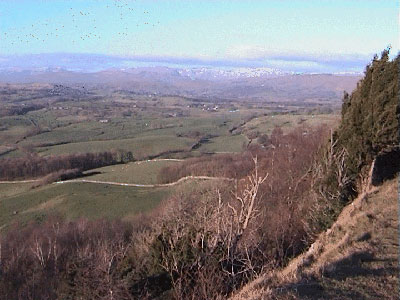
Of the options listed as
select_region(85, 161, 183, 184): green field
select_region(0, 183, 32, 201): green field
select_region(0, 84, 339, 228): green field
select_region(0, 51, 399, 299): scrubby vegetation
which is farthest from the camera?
select_region(85, 161, 183, 184): green field

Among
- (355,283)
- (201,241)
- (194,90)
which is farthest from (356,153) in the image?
(194,90)

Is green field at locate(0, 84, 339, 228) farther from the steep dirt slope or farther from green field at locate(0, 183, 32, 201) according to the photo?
the steep dirt slope

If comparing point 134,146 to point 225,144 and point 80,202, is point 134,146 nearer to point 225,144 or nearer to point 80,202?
point 225,144

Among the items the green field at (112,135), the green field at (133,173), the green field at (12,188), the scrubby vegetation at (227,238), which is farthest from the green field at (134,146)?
the scrubby vegetation at (227,238)

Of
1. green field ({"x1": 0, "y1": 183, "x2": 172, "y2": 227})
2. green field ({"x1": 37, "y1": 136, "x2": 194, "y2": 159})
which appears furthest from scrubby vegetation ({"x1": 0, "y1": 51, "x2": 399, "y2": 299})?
green field ({"x1": 37, "y1": 136, "x2": 194, "y2": 159})

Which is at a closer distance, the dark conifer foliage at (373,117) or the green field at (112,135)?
the dark conifer foliage at (373,117)

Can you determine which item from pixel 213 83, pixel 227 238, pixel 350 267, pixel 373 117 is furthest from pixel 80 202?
pixel 213 83

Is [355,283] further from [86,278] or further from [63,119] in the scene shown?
[63,119]

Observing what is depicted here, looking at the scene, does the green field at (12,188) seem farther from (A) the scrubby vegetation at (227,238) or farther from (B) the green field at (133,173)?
(A) the scrubby vegetation at (227,238)

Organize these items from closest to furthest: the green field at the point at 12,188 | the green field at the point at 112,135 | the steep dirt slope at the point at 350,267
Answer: the steep dirt slope at the point at 350,267 < the green field at the point at 112,135 < the green field at the point at 12,188
